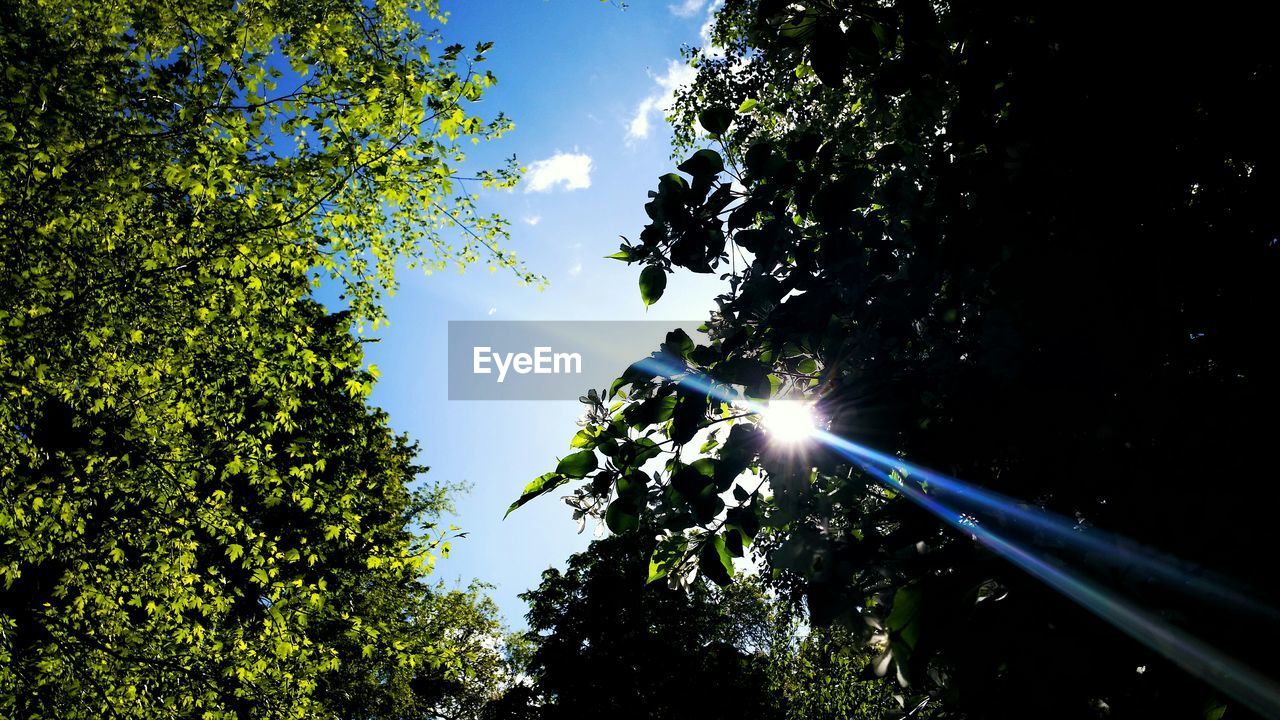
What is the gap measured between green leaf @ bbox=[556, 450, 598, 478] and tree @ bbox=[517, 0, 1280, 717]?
0.01 metres

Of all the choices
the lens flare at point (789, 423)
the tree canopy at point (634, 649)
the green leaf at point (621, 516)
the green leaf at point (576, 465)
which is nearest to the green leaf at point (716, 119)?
the lens flare at point (789, 423)

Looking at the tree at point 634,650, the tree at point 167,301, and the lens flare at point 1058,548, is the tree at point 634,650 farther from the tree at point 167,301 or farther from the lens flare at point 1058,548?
the lens flare at point 1058,548

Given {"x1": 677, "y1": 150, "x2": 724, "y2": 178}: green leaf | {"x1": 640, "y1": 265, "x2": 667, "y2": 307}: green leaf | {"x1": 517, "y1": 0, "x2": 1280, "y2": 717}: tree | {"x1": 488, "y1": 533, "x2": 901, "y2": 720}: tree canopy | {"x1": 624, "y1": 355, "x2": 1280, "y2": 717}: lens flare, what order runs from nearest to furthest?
{"x1": 624, "y1": 355, "x2": 1280, "y2": 717}: lens flare → {"x1": 517, "y1": 0, "x2": 1280, "y2": 717}: tree → {"x1": 677, "y1": 150, "x2": 724, "y2": 178}: green leaf → {"x1": 640, "y1": 265, "x2": 667, "y2": 307}: green leaf → {"x1": 488, "y1": 533, "x2": 901, "y2": 720}: tree canopy

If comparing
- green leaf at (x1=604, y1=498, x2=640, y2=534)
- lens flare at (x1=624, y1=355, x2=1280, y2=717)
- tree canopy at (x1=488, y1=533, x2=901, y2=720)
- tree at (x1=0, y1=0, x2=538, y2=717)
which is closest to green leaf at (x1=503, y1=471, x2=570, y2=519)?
green leaf at (x1=604, y1=498, x2=640, y2=534)

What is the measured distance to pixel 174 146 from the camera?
5.10 metres

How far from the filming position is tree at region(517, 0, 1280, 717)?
125 cm

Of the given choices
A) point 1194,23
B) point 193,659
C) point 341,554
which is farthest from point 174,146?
point 341,554

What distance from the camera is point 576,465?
4.91 feet

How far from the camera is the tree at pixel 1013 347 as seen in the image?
1248mm

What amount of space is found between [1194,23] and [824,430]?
4.66ft

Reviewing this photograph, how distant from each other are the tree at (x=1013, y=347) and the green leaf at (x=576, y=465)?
0.05 ft

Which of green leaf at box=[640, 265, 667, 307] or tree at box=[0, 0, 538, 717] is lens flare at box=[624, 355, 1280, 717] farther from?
tree at box=[0, 0, 538, 717]

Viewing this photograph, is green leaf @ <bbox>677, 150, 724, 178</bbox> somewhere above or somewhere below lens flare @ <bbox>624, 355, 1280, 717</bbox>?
above

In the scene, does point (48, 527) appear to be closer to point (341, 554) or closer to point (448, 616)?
point (341, 554)
